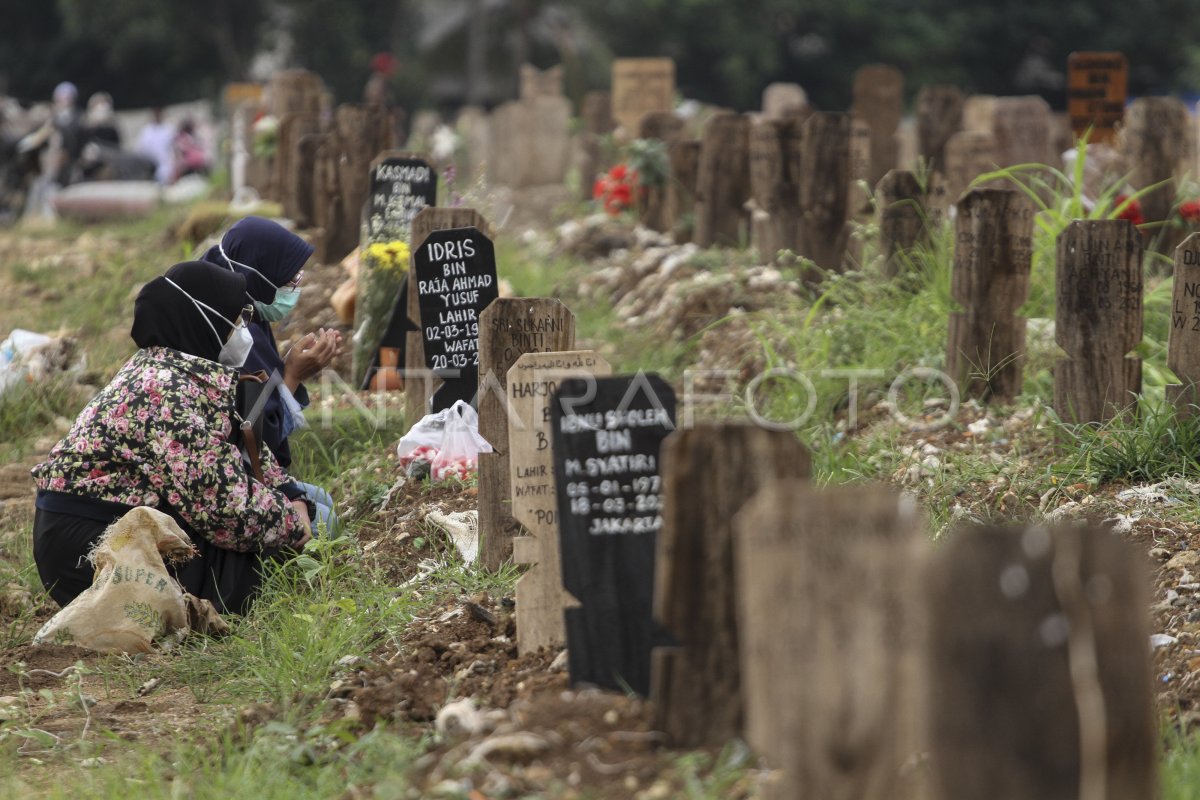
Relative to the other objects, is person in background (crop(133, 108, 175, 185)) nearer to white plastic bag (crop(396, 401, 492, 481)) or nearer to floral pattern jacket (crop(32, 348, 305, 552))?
white plastic bag (crop(396, 401, 492, 481))

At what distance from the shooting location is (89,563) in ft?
16.2

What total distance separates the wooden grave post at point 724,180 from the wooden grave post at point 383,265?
251 cm

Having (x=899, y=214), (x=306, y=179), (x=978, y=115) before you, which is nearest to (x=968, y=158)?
(x=899, y=214)

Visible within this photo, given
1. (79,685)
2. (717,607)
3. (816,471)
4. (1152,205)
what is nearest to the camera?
(717,607)

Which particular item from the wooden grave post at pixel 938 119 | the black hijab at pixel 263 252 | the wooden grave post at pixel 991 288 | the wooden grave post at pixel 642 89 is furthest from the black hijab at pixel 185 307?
the wooden grave post at pixel 642 89

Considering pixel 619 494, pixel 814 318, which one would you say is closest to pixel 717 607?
pixel 619 494

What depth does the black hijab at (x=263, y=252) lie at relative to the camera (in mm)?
5723

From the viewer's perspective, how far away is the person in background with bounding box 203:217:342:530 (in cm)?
558

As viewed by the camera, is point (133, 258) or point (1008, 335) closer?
point (1008, 335)

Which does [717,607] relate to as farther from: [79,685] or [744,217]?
[744,217]

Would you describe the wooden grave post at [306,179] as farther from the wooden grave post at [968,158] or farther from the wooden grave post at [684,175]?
the wooden grave post at [968,158]

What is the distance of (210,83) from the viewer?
110 feet

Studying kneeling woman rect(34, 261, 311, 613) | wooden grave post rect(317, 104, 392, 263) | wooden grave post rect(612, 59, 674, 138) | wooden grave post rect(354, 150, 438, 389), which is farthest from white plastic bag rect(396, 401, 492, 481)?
wooden grave post rect(612, 59, 674, 138)

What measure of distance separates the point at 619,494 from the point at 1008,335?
11.0ft
